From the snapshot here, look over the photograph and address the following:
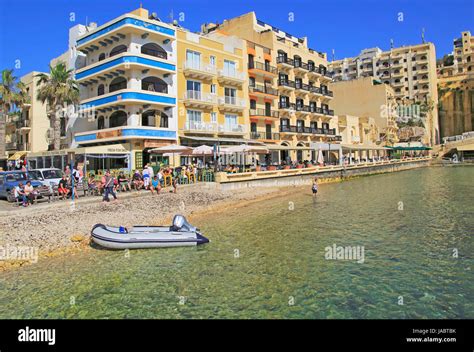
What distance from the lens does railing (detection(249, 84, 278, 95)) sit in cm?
4139

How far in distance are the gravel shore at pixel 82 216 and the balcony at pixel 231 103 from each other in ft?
50.7

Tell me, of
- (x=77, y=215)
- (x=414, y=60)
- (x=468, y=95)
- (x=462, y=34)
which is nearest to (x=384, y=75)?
(x=414, y=60)

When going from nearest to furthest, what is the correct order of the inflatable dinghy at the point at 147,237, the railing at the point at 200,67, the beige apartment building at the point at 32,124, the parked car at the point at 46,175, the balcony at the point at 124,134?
the inflatable dinghy at the point at 147,237 → the parked car at the point at 46,175 → the balcony at the point at 124,134 → the railing at the point at 200,67 → the beige apartment building at the point at 32,124

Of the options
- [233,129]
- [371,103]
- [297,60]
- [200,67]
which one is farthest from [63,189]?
[371,103]

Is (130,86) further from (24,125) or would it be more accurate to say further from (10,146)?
(10,146)

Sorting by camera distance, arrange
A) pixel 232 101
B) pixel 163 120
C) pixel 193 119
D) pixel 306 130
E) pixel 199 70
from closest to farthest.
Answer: pixel 163 120 → pixel 199 70 → pixel 193 119 → pixel 232 101 → pixel 306 130

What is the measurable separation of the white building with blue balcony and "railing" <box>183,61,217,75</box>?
4.74 feet

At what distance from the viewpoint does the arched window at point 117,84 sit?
30562 mm

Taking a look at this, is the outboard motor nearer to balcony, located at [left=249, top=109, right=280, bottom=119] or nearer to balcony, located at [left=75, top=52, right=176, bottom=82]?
balcony, located at [left=75, top=52, right=176, bottom=82]

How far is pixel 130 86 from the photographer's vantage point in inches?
1166

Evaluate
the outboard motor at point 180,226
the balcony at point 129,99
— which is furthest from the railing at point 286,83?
the outboard motor at point 180,226

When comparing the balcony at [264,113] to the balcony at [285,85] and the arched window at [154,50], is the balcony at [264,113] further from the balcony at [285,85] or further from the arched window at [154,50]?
the arched window at [154,50]

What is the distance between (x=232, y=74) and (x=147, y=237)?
29232mm
